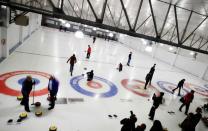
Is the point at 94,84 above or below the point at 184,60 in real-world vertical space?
below

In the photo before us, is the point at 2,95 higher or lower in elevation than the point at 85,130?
higher

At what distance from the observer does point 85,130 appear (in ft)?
16.9

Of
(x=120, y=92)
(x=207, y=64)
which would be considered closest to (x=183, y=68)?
(x=207, y=64)

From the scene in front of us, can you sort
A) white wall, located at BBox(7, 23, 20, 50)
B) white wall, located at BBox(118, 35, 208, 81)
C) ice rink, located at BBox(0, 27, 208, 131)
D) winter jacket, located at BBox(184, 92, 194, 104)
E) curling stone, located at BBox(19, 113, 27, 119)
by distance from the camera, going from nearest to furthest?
curling stone, located at BBox(19, 113, 27, 119) → ice rink, located at BBox(0, 27, 208, 131) → winter jacket, located at BBox(184, 92, 194, 104) → white wall, located at BBox(7, 23, 20, 50) → white wall, located at BBox(118, 35, 208, 81)

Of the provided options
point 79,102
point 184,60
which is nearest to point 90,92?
point 79,102

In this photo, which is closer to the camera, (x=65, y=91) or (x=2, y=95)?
(x=2, y=95)

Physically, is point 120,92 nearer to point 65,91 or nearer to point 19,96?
point 65,91

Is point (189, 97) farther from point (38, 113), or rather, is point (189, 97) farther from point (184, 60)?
point (184, 60)

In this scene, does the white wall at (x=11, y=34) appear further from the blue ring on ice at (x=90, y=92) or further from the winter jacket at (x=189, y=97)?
the winter jacket at (x=189, y=97)

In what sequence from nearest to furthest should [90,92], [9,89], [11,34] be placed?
[9,89], [90,92], [11,34]

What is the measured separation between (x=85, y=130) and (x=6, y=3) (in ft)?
22.1

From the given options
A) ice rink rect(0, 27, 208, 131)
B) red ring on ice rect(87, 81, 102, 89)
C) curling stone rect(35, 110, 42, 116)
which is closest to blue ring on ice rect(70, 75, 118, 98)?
ice rink rect(0, 27, 208, 131)

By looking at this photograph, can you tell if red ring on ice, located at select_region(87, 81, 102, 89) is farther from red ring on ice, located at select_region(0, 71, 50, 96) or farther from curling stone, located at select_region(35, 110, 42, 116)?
curling stone, located at select_region(35, 110, 42, 116)

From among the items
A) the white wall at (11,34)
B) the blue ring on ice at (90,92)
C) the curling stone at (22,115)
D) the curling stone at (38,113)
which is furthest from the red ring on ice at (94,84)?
the white wall at (11,34)
